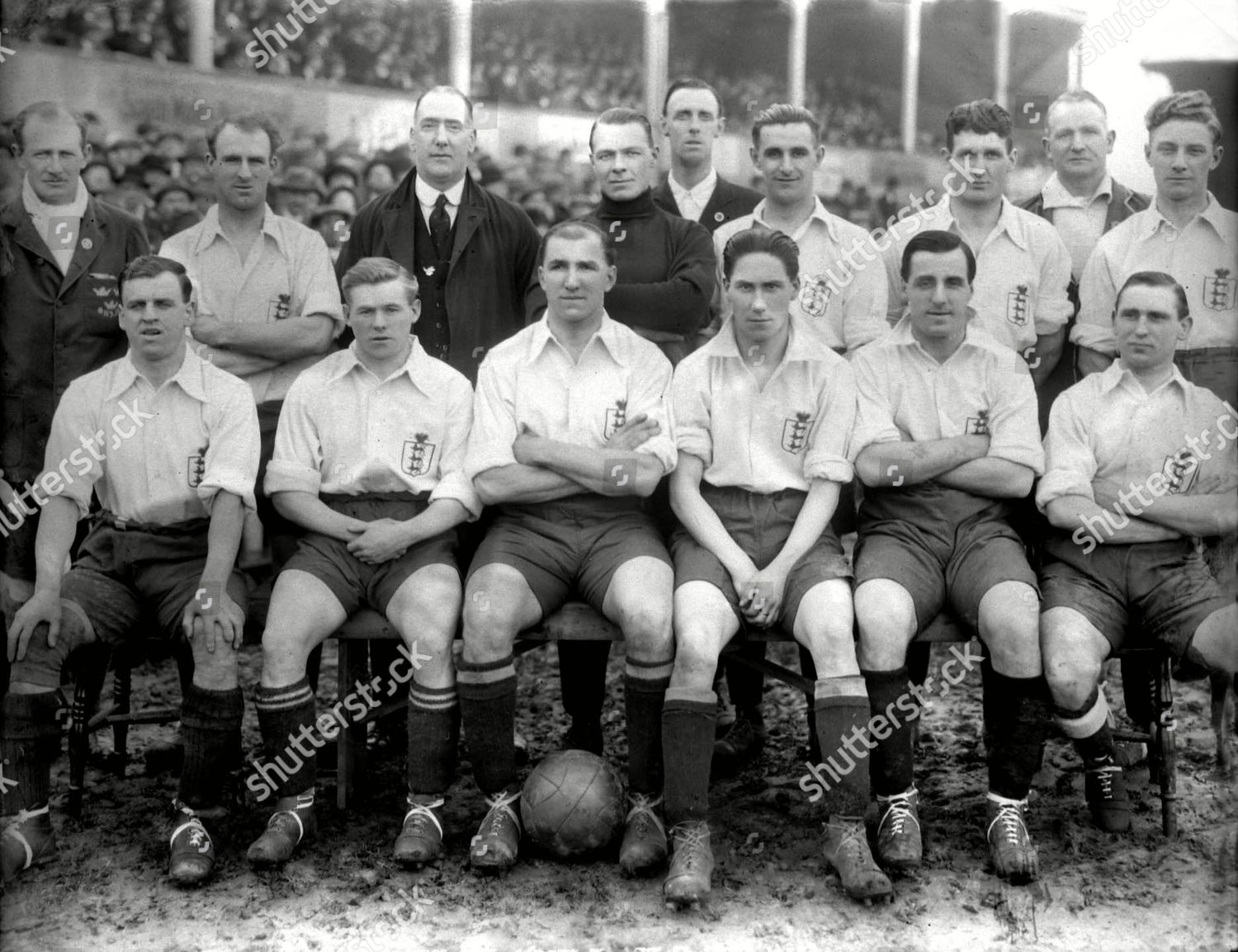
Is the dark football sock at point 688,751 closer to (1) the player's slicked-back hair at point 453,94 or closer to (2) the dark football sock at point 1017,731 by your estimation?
(2) the dark football sock at point 1017,731

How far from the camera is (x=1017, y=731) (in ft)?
13.7

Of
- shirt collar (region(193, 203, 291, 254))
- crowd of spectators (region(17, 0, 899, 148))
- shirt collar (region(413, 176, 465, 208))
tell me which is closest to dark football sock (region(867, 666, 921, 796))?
shirt collar (region(413, 176, 465, 208))

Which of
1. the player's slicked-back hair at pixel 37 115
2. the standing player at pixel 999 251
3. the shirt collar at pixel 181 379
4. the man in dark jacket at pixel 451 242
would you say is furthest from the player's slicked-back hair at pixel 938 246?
the player's slicked-back hair at pixel 37 115

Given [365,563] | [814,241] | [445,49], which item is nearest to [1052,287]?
[814,241]

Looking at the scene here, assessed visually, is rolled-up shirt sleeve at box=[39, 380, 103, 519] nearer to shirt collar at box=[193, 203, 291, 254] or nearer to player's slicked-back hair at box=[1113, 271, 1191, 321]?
shirt collar at box=[193, 203, 291, 254]

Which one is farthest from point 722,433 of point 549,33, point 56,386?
Answer: point 549,33

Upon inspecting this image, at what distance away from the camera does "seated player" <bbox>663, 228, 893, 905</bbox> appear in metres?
4.05

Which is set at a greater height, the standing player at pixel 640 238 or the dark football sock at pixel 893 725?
the standing player at pixel 640 238

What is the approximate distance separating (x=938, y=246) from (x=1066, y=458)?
0.91 metres

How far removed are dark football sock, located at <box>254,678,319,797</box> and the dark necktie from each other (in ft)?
6.30

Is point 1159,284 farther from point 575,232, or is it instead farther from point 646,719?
point 646,719

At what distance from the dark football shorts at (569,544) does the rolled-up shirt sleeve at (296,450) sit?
69 cm

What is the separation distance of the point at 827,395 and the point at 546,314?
113 centimetres

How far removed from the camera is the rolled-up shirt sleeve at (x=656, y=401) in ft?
14.7
